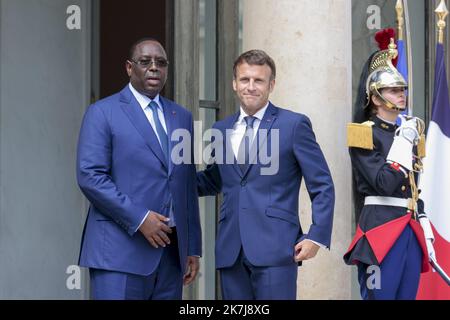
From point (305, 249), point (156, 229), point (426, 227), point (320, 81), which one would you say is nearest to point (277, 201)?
point (305, 249)

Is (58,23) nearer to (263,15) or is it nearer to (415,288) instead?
(263,15)

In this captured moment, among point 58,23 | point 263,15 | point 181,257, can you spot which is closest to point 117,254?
point 181,257

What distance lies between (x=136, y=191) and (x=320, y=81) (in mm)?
1707

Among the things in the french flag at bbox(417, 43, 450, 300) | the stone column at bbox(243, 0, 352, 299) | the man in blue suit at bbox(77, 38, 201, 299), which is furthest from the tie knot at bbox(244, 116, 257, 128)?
the french flag at bbox(417, 43, 450, 300)

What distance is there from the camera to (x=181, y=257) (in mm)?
6027

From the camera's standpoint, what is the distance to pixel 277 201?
19.5 feet

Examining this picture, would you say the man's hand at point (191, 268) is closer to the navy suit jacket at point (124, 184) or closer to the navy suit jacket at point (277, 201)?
the navy suit jacket at point (124, 184)

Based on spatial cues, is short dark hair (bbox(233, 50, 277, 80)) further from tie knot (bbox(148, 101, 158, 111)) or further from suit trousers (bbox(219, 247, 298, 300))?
suit trousers (bbox(219, 247, 298, 300))

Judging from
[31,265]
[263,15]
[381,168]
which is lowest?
[31,265]

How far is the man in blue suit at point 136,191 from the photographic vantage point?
583cm

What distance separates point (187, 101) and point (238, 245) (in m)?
2.27

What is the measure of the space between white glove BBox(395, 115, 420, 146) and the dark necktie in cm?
106

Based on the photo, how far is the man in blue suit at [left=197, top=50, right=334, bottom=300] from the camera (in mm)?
5891

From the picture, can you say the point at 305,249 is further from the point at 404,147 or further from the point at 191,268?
the point at 404,147
